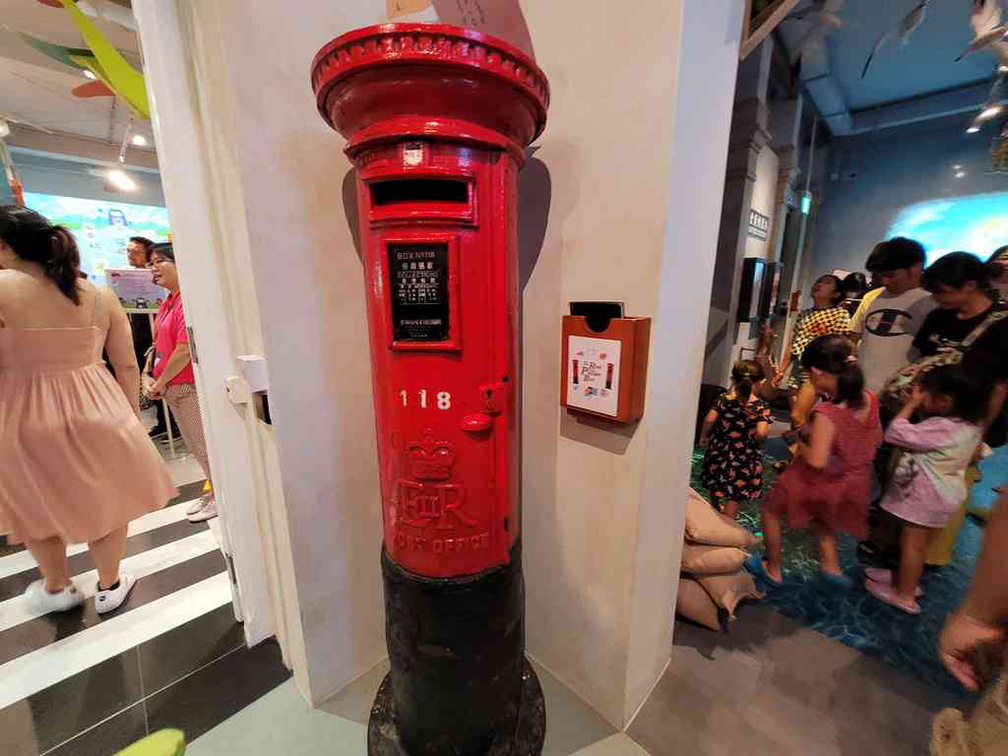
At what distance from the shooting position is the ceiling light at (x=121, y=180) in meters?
6.46

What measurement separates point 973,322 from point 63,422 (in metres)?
4.60

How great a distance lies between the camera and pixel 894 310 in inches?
101

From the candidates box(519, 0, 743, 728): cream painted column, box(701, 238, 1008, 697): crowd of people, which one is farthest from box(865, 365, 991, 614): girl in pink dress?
box(519, 0, 743, 728): cream painted column

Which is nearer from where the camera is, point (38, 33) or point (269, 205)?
point (269, 205)

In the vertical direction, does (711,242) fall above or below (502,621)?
above

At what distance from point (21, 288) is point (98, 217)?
23.3ft

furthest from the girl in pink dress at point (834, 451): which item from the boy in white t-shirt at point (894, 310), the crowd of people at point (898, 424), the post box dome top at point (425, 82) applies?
the post box dome top at point (425, 82)

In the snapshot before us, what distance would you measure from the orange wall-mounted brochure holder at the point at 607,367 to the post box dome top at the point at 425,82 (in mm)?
575

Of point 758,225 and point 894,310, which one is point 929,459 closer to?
point 894,310

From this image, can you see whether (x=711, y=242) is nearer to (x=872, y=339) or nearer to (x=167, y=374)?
(x=872, y=339)

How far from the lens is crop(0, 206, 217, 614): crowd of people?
180cm

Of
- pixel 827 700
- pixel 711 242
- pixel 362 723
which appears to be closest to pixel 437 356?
pixel 711 242

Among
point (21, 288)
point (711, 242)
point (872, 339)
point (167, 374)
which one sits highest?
point (711, 242)

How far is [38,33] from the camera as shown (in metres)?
3.44
